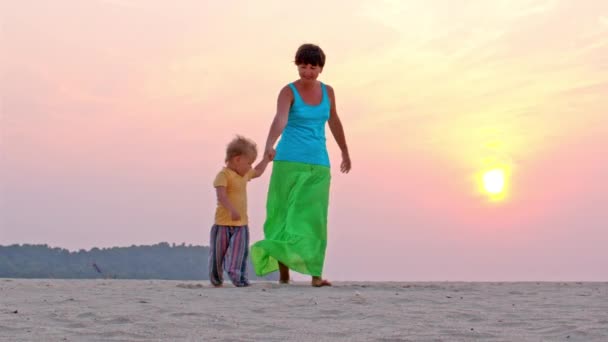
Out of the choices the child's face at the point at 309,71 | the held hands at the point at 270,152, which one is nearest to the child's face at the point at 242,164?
the held hands at the point at 270,152

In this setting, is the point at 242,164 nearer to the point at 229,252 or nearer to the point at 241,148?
the point at 241,148

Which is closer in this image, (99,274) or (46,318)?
(46,318)

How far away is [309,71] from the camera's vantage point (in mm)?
9078

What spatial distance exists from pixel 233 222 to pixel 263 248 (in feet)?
1.25

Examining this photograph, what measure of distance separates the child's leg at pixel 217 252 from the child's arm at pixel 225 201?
22cm

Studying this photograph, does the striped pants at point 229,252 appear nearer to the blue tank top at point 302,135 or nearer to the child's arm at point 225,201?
the child's arm at point 225,201

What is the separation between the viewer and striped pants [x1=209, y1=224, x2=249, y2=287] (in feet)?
30.0

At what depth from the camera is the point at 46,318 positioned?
20.2 ft

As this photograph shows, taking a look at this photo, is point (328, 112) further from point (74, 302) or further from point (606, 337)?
point (606, 337)

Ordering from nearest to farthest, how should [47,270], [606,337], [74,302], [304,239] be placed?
[606,337]
[74,302]
[304,239]
[47,270]

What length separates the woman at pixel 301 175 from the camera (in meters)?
9.02

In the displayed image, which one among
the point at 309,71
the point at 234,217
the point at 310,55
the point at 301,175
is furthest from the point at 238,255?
the point at 310,55

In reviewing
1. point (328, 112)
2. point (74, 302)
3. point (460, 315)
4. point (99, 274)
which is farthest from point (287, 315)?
point (99, 274)

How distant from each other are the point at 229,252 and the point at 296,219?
72 cm
